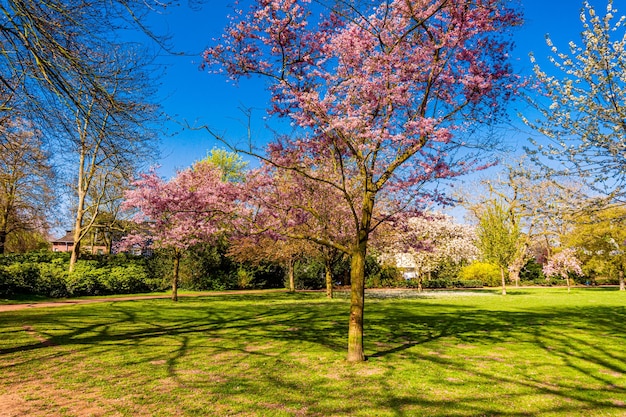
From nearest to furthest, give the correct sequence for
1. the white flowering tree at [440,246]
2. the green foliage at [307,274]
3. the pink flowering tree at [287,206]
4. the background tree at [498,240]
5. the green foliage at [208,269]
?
the pink flowering tree at [287,206]
the background tree at [498,240]
the green foliage at [208,269]
the white flowering tree at [440,246]
the green foliage at [307,274]

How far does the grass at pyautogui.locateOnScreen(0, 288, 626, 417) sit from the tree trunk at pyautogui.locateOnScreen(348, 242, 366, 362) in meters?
0.27

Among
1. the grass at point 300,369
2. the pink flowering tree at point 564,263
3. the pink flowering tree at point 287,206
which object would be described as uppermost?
the pink flowering tree at point 287,206

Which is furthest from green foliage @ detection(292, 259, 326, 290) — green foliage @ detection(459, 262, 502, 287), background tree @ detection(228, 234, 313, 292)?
green foliage @ detection(459, 262, 502, 287)

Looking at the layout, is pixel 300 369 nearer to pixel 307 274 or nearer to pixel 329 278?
pixel 329 278

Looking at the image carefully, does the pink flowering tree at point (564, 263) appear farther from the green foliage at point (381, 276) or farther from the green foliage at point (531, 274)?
the green foliage at point (381, 276)

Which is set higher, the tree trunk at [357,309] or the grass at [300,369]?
the tree trunk at [357,309]

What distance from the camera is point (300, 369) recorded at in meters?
6.76

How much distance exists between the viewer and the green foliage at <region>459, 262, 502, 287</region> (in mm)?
40250

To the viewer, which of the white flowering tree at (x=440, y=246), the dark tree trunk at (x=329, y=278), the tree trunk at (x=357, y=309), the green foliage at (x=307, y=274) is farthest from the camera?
the green foliage at (x=307, y=274)


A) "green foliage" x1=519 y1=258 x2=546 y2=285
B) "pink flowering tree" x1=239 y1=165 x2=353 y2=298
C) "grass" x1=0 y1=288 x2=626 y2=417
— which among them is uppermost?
"pink flowering tree" x1=239 y1=165 x2=353 y2=298

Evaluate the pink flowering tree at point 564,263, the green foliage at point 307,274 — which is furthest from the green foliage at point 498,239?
the green foliage at point 307,274

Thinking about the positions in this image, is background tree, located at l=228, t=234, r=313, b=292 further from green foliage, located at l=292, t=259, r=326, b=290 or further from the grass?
the grass

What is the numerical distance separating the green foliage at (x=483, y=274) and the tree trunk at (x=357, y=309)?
3602 centimetres

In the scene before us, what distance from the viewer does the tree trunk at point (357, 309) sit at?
7.35m
